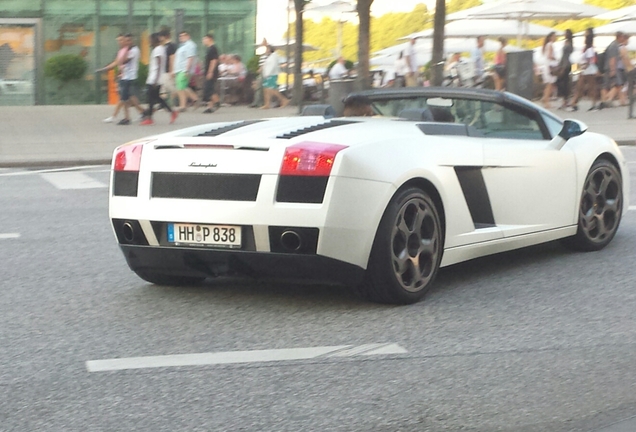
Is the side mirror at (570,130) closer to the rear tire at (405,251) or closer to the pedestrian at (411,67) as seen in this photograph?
the rear tire at (405,251)

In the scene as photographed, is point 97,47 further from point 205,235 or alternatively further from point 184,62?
point 205,235

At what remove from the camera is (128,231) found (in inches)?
251

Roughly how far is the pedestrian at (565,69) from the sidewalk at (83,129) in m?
0.56

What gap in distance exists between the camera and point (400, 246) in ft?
20.6

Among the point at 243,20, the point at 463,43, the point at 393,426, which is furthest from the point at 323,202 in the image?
the point at 463,43

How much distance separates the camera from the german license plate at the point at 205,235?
607 centimetres

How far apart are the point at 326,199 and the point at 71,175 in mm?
9321

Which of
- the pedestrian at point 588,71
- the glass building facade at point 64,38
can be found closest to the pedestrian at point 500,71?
the pedestrian at point 588,71

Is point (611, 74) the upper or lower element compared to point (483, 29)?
lower

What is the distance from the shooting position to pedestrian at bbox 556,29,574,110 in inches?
1030

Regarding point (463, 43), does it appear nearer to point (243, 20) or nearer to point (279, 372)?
point (243, 20)

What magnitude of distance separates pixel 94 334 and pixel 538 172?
3073mm

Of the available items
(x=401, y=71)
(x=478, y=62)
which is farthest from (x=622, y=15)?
(x=401, y=71)

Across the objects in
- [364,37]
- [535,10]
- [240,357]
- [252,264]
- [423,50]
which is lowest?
[240,357]
